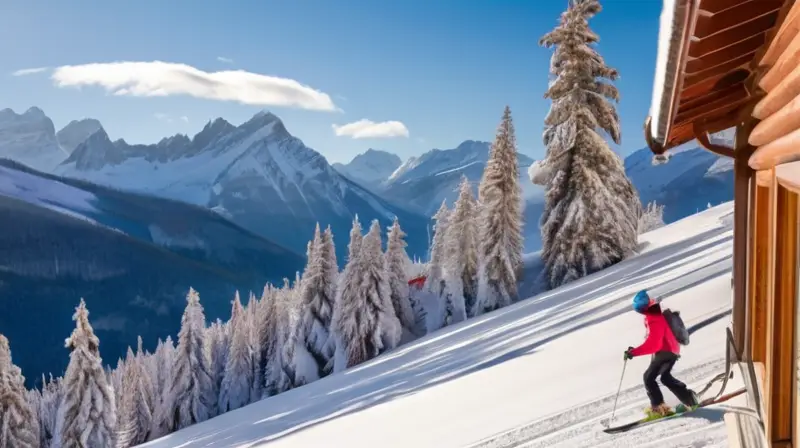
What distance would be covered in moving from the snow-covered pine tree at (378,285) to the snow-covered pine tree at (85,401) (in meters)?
16.8

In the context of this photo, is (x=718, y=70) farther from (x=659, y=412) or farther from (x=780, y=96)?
(x=659, y=412)

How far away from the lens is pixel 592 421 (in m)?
8.38

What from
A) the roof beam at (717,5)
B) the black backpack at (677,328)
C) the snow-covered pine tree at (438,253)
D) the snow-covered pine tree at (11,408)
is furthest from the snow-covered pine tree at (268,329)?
the roof beam at (717,5)

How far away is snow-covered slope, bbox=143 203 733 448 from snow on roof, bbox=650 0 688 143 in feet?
14.7

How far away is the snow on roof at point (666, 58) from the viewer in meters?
2.55

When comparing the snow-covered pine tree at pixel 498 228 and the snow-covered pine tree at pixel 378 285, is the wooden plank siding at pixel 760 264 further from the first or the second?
the snow-covered pine tree at pixel 378 285

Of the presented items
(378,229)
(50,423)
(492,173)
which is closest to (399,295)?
(378,229)

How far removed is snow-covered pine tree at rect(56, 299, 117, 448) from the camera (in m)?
34.1

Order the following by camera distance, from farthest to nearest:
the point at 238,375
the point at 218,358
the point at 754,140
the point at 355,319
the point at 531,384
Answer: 1. the point at 218,358
2. the point at 238,375
3. the point at 355,319
4. the point at 531,384
5. the point at 754,140

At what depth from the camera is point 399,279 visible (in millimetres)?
45531

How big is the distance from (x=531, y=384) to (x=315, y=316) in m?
31.5

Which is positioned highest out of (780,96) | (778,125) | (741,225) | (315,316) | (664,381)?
(315,316)

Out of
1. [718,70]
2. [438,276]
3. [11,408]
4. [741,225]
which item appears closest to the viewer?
[718,70]

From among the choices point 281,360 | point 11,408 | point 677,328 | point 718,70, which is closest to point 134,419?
point 281,360
